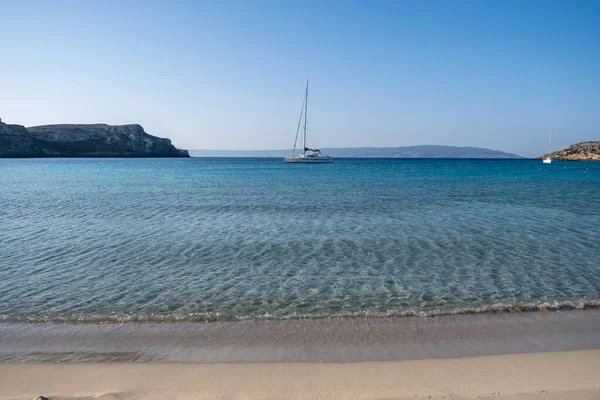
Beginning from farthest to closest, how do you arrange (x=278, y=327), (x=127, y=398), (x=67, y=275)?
(x=67, y=275)
(x=278, y=327)
(x=127, y=398)

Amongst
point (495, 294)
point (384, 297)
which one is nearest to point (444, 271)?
point (495, 294)

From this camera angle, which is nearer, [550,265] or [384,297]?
[384,297]

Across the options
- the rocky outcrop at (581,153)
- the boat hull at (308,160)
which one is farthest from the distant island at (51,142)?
the rocky outcrop at (581,153)

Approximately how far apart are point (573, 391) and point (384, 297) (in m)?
4.69

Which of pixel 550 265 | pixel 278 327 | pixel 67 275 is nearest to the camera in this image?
pixel 278 327

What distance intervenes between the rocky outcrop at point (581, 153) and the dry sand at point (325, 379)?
15765cm

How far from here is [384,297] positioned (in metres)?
9.94

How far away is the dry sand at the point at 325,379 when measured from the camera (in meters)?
5.55

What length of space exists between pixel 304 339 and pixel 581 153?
16611 centimetres

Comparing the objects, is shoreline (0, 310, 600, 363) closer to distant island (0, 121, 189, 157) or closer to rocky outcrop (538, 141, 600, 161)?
rocky outcrop (538, 141, 600, 161)

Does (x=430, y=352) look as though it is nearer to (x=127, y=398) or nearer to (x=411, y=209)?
(x=127, y=398)

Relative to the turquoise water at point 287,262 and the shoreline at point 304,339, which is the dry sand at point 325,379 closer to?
the shoreline at point 304,339

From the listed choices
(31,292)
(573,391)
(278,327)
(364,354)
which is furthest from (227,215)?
(573,391)

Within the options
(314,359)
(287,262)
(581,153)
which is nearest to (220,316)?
(314,359)
